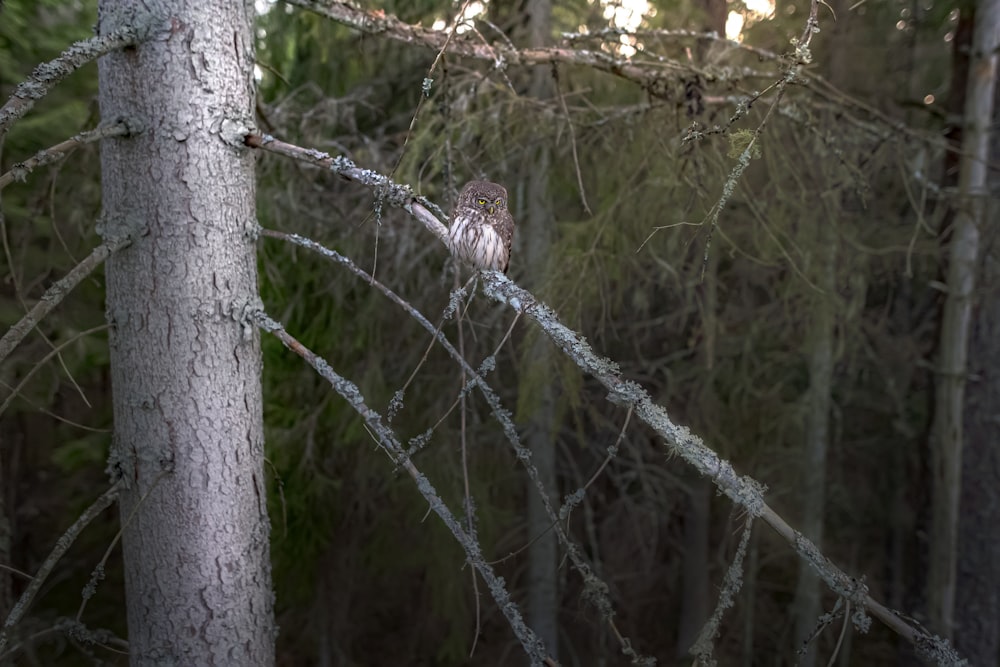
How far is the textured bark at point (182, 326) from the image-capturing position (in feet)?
7.75

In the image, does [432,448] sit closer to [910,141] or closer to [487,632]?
[910,141]

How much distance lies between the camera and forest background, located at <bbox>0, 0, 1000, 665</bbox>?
401 cm

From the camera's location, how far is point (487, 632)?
31.5 feet

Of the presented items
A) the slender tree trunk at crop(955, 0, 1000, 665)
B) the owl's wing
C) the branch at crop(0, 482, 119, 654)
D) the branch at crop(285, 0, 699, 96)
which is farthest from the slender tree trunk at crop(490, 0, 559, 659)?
the slender tree trunk at crop(955, 0, 1000, 665)

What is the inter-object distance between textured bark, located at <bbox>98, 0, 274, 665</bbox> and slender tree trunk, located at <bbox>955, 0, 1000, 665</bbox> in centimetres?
586

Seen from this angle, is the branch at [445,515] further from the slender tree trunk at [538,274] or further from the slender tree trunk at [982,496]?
the slender tree trunk at [982,496]

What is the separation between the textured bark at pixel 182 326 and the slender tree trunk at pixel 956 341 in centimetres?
534

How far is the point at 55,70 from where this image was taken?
2.11m

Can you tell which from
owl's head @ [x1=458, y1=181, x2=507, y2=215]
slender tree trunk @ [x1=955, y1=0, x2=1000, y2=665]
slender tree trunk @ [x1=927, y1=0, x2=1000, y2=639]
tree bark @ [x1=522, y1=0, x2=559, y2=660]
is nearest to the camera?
owl's head @ [x1=458, y1=181, x2=507, y2=215]

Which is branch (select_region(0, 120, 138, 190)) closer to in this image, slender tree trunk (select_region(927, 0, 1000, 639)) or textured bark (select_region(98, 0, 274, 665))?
textured bark (select_region(98, 0, 274, 665))

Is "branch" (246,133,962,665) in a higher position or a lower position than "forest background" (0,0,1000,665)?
lower

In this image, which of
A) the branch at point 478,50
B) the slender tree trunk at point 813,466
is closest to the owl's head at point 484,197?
the branch at point 478,50

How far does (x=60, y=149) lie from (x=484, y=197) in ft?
4.23

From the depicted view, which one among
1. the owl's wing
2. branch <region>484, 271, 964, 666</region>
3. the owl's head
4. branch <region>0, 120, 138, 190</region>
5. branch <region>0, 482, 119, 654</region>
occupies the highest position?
the owl's head
